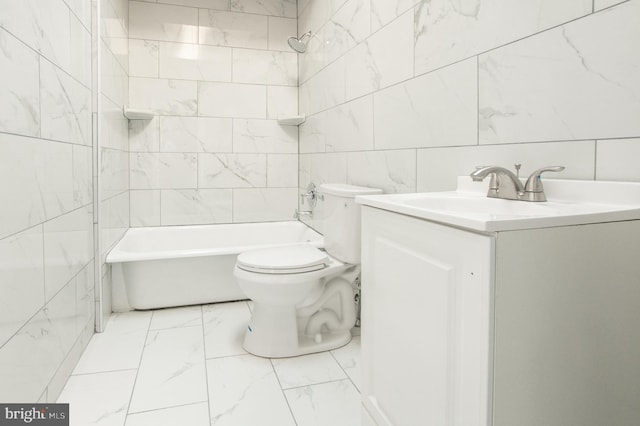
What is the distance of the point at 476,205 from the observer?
131 centimetres

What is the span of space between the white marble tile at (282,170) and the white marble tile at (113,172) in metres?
1.14

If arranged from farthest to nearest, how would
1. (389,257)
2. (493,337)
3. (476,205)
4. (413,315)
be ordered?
(476,205), (389,257), (413,315), (493,337)

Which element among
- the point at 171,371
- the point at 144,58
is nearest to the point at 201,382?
the point at 171,371

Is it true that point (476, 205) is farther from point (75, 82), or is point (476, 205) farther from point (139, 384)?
point (75, 82)

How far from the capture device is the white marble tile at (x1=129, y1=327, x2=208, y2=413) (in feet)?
5.64

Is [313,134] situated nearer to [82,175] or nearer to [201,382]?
[82,175]

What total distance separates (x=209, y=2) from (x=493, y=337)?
3.47m

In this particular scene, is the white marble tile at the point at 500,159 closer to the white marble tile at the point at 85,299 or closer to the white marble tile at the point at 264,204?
the white marble tile at the point at 85,299

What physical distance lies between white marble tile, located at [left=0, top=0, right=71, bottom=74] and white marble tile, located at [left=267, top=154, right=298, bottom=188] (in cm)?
194

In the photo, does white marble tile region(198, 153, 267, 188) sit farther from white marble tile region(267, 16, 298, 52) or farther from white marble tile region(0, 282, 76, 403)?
white marble tile region(0, 282, 76, 403)

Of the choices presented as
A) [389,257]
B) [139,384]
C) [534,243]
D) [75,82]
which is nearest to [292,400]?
[139,384]

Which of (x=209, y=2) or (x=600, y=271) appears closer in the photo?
(x=600, y=271)

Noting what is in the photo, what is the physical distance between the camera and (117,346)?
2.20 metres

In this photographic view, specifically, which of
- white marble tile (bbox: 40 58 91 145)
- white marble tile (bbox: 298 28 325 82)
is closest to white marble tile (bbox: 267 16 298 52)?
white marble tile (bbox: 298 28 325 82)
